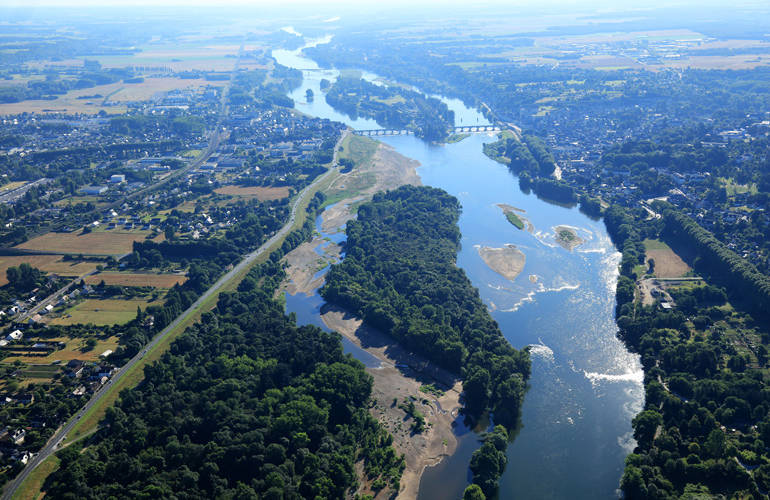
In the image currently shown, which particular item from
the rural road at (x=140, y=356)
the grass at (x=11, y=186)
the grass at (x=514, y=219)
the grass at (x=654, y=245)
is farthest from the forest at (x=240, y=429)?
the grass at (x=11, y=186)

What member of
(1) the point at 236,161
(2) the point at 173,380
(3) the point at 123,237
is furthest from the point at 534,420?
(1) the point at 236,161

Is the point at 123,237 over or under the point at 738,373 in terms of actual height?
under

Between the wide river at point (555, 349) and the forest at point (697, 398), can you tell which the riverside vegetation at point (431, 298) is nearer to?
the wide river at point (555, 349)

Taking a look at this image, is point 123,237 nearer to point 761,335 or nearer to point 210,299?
point 210,299

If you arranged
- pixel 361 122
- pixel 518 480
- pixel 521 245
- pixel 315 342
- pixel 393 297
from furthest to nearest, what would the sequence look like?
1. pixel 361 122
2. pixel 521 245
3. pixel 393 297
4. pixel 315 342
5. pixel 518 480

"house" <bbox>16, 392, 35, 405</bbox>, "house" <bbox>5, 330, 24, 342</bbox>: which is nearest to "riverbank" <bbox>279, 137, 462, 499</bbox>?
"house" <bbox>5, 330, 24, 342</bbox>

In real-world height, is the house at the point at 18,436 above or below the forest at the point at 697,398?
below

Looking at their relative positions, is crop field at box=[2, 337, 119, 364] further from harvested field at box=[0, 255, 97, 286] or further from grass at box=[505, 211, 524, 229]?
grass at box=[505, 211, 524, 229]
